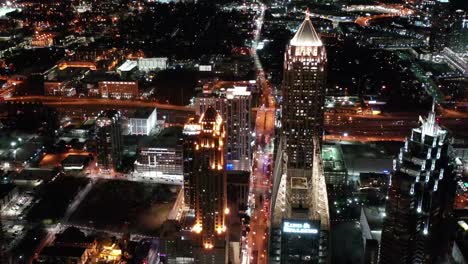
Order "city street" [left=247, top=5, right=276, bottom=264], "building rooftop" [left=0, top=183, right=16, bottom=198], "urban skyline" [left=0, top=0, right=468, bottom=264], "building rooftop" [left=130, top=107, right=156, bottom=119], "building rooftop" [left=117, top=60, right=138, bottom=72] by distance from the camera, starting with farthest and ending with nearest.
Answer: "building rooftop" [left=117, top=60, right=138, bottom=72]
"building rooftop" [left=130, top=107, right=156, bottom=119]
"building rooftop" [left=0, top=183, right=16, bottom=198]
"city street" [left=247, top=5, right=276, bottom=264]
"urban skyline" [left=0, top=0, right=468, bottom=264]

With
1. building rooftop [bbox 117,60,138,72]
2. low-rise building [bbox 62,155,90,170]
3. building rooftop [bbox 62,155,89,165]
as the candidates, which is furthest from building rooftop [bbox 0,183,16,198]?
building rooftop [bbox 117,60,138,72]

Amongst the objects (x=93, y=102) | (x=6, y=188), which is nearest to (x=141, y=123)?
(x=93, y=102)

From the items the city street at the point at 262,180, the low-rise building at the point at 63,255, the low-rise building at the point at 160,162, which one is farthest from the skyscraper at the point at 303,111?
the low-rise building at the point at 63,255

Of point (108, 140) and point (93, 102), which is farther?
point (93, 102)

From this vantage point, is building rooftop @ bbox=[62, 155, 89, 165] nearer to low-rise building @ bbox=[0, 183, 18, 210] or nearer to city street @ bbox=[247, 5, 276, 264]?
low-rise building @ bbox=[0, 183, 18, 210]

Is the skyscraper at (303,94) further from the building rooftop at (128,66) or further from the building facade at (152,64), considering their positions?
the building facade at (152,64)

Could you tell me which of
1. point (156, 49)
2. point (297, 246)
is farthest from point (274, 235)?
point (156, 49)

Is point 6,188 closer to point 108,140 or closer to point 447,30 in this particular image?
point 108,140
